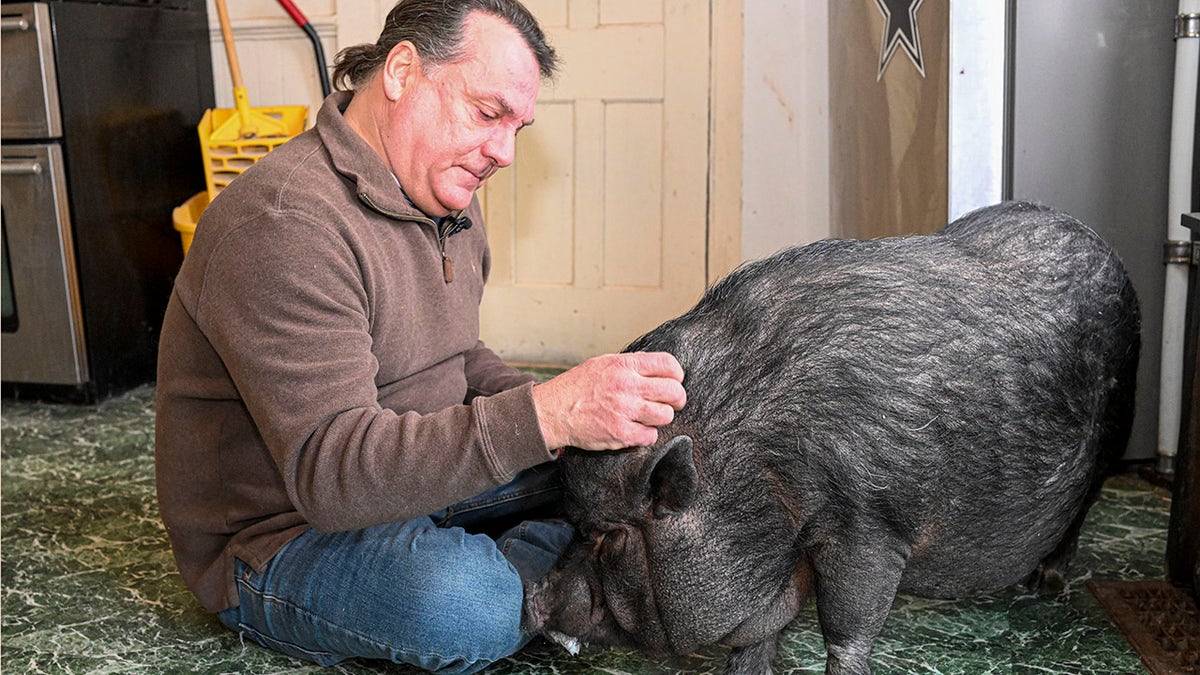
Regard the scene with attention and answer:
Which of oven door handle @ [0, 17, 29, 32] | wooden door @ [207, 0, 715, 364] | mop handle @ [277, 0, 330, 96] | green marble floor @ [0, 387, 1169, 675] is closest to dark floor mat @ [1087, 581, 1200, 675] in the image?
green marble floor @ [0, 387, 1169, 675]

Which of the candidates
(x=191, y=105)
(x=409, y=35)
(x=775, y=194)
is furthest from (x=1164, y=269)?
(x=191, y=105)

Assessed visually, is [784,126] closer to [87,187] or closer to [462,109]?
[462,109]

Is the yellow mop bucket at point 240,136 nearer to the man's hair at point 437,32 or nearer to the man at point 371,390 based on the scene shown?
the man at point 371,390

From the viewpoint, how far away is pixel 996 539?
6.37 feet

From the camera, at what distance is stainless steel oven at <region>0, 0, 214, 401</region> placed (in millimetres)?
3855

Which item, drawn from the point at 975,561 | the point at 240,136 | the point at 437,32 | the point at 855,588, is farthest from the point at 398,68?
the point at 240,136

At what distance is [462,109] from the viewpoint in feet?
6.36

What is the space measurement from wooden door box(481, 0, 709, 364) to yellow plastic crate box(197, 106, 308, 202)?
0.76 meters

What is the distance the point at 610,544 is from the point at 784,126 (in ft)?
8.10

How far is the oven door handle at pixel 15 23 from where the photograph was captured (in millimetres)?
3764

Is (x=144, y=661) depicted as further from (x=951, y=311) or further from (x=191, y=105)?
(x=191, y=105)

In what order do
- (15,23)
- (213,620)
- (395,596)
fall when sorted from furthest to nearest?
(15,23) < (213,620) < (395,596)

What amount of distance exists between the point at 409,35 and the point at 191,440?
78 cm

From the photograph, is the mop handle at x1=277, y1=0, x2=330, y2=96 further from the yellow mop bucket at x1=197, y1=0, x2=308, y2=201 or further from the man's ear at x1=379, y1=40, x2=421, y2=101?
the man's ear at x1=379, y1=40, x2=421, y2=101
